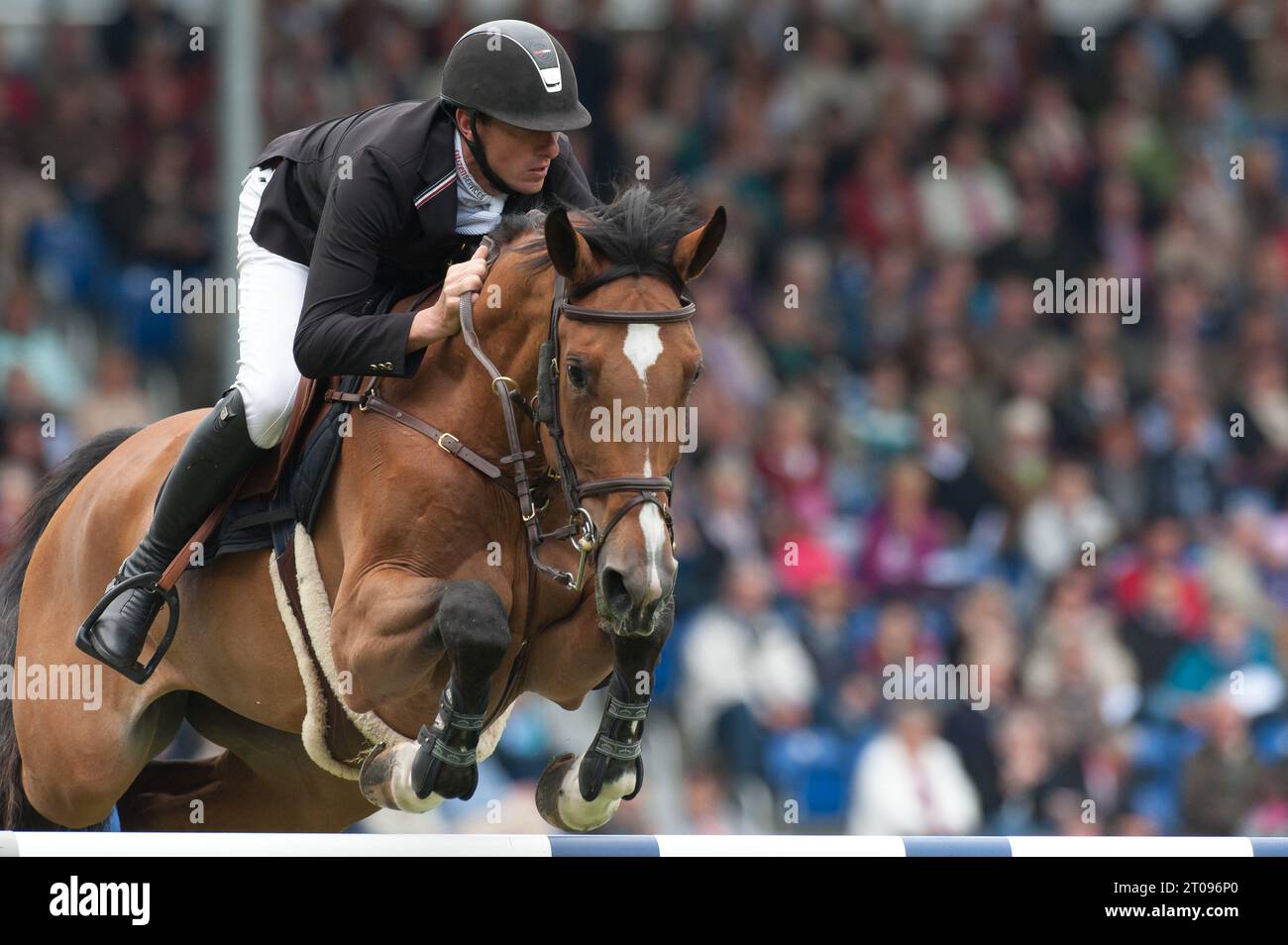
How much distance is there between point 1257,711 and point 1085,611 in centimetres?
85

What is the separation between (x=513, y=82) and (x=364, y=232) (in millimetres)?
477

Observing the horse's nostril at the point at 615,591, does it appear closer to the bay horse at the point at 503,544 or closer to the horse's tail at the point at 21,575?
the bay horse at the point at 503,544

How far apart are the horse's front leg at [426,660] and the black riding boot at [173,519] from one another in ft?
1.72

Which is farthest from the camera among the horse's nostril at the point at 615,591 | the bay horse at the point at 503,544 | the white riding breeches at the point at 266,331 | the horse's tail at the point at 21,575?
the horse's tail at the point at 21,575

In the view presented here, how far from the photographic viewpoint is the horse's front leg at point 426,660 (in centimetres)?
393

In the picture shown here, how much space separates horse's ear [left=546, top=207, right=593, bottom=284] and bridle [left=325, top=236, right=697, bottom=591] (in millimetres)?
53

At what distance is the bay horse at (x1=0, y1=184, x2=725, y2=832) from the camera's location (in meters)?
3.81

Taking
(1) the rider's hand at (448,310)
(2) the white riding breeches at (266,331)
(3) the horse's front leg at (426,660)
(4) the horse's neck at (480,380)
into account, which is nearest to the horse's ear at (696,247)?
(4) the horse's neck at (480,380)

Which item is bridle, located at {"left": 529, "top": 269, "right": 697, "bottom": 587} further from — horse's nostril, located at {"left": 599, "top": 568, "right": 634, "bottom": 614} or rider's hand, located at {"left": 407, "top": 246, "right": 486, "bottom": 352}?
rider's hand, located at {"left": 407, "top": 246, "right": 486, "bottom": 352}

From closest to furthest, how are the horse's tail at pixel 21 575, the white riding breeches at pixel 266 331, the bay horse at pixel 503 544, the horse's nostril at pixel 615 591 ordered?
1. the horse's nostril at pixel 615 591
2. the bay horse at pixel 503 544
3. the white riding breeches at pixel 266 331
4. the horse's tail at pixel 21 575

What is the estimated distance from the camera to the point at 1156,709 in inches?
318

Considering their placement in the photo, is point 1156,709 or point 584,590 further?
point 1156,709

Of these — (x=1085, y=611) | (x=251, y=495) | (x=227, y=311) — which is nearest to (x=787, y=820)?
(x=1085, y=611)
